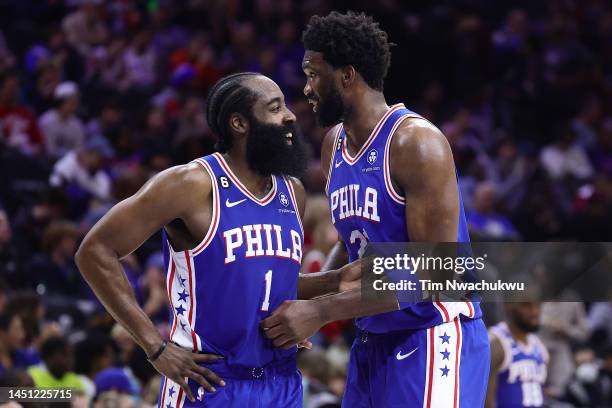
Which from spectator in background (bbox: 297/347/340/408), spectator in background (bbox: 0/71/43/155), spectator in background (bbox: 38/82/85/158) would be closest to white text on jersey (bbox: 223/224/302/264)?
spectator in background (bbox: 297/347/340/408)

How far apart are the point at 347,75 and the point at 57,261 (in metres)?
5.08

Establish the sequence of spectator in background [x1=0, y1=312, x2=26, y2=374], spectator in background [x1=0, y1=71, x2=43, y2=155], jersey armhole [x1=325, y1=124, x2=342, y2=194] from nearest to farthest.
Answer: jersey armhole [x1=325, y1=124, x2=342, y2=194] → spectator in background [x1=0, y1=312, x2=26, y2=374] → spectator in background [x1=0, y1=71, x2=43, y2=155]

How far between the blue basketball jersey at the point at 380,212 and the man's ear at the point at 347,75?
0.25 metres

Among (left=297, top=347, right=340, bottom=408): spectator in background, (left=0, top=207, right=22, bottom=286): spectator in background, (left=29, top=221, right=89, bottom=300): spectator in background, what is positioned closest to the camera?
(left=297, top=347, right=340, bottom=408): spectator in background

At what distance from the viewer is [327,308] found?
471 centimetres

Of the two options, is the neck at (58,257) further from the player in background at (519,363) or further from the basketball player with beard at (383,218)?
the basketball player with beard at (383,218)

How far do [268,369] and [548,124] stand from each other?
11.0 meters

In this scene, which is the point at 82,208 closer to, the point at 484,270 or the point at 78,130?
the point at 78,130

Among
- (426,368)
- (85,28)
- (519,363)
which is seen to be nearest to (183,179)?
(426,368)

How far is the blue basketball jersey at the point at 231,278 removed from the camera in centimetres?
453

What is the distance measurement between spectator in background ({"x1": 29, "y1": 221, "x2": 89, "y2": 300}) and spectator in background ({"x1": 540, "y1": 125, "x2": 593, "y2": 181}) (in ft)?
22.3

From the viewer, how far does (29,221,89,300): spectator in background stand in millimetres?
9328

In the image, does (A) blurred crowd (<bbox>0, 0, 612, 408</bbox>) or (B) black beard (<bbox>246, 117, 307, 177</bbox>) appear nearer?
(B) black beard (<bbox>246, 117, 307, 177</bbox>)

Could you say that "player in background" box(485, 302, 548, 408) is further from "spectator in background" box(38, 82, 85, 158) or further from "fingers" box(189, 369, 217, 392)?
"spectator in background" box(38, 82, 85, 158)
